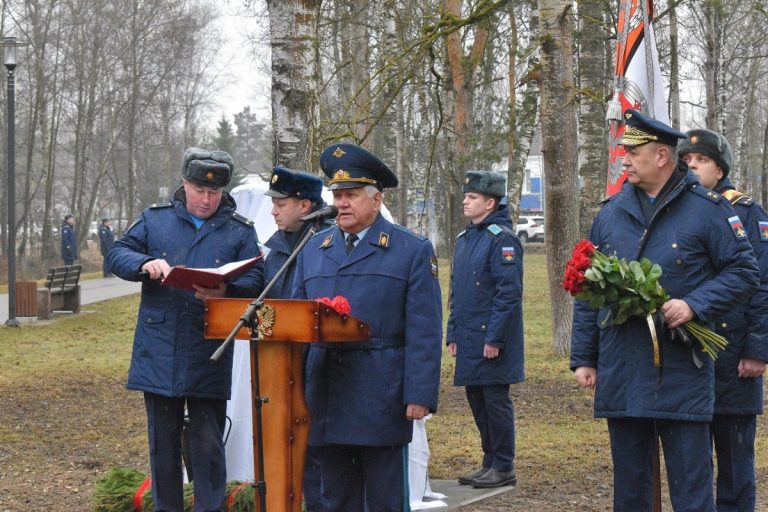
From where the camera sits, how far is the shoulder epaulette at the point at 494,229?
26.7ft

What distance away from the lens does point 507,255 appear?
8.06 meters

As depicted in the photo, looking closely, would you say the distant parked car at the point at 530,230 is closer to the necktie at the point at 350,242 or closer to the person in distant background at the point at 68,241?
the person in distant background at the point at 68,241

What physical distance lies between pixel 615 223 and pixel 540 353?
403 inches

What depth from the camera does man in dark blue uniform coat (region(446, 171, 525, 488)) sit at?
802 centimetres

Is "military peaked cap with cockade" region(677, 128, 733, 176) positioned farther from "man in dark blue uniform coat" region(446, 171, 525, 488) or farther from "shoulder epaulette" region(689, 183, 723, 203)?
"man in dark blue uniform coat" region(446, 171, 525, 488)

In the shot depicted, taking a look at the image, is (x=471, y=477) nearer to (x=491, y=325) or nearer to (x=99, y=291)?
(x=491, y=325)

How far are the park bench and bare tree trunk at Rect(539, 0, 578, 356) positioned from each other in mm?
11402

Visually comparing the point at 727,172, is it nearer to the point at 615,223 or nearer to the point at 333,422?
the point at 615,223

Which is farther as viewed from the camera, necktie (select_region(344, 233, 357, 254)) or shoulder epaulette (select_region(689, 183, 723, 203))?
necktie (select_region(344, 233, 357, 254))

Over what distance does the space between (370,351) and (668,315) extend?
4.29 ft

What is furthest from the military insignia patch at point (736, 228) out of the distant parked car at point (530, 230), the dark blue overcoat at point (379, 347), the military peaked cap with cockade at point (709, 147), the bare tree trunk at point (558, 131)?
the distant parked car at point (530, 230)

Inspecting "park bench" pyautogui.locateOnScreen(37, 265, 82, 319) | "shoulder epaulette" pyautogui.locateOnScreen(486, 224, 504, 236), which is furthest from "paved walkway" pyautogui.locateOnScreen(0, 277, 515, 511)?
"shoulder epaulette" pyautogui.locateOnScreen(486, 224, 504, 236)

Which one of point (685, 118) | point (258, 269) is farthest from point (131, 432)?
point (685, 118)

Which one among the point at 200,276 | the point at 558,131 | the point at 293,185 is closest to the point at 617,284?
the point at 200,276
